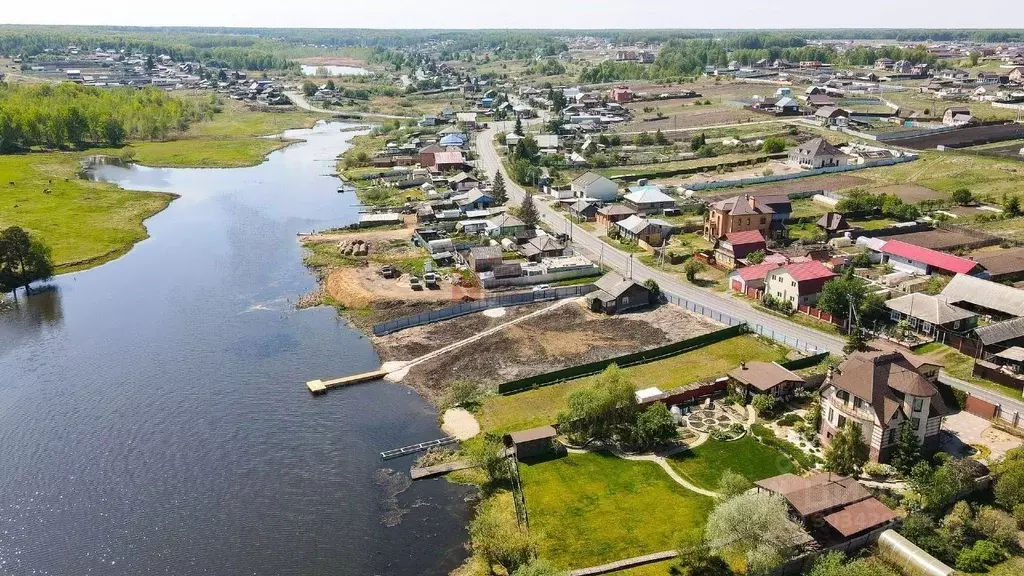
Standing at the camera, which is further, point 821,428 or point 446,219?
point 446,219

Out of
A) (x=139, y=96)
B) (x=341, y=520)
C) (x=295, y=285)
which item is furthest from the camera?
(x=139, y=96)

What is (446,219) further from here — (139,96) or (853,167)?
(139,96)

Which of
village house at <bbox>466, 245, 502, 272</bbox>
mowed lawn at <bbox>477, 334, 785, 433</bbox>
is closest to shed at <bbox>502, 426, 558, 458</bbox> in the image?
mowed lawn at <bbox>477, 334, 785, 433</bbox>

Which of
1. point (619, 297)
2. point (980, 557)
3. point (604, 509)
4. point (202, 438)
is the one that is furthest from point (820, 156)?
point (202, 438)

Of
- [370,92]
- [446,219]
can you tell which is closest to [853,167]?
[446,219]

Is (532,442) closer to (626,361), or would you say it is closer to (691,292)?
(626,361)

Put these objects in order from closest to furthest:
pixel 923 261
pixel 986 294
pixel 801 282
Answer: pixel 986 294 < pixel 801 282 < pixel 923 261

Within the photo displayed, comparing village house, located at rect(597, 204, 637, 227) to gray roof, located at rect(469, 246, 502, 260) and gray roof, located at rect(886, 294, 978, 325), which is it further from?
gray roof, located at rect(886, 294, 978, 325)
